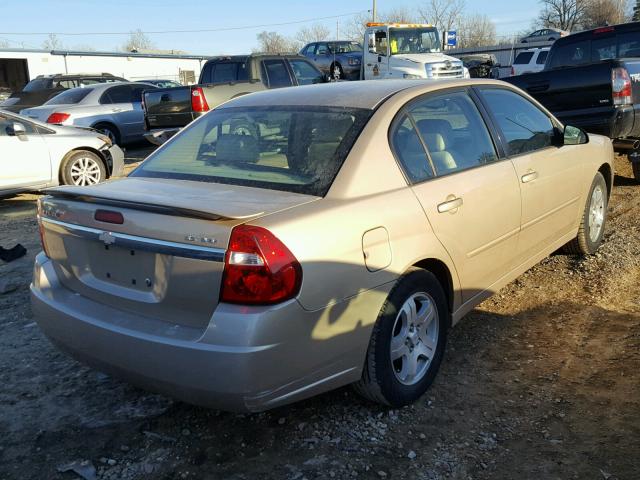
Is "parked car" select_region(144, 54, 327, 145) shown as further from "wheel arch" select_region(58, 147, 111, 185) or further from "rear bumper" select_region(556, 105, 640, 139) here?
"rear bumper" select_region(556, 105, 640, 139)

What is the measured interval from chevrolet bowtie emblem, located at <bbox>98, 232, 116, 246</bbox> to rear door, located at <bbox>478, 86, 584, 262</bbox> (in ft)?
8.60

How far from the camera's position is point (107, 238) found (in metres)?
2.79

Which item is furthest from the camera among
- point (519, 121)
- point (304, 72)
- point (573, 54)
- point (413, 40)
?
point (413, 40)

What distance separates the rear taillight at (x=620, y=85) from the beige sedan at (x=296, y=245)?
3.94 m

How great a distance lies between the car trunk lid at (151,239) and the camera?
2.54m

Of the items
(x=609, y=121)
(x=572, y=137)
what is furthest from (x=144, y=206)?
(x=609, y=121)

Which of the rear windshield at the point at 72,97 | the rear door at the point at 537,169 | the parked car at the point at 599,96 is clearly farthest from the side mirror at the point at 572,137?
the rear windshield at the point at 72,97

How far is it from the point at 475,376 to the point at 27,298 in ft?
11.8

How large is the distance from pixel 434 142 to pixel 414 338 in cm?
116

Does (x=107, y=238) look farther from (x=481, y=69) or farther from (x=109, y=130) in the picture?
(x=481, y=69)

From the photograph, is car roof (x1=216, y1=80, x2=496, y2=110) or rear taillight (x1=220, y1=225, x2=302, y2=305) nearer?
rear taillight (x1=220, y1=225, x2=302, y2=305)

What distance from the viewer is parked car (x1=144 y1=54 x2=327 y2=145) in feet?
35.1

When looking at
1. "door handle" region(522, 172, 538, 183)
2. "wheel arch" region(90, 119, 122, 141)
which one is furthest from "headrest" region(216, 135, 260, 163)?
"wheel arch" region(90, 119, 122, 141)

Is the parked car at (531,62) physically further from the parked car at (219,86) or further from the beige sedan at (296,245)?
the beige sedan at (296,245)
